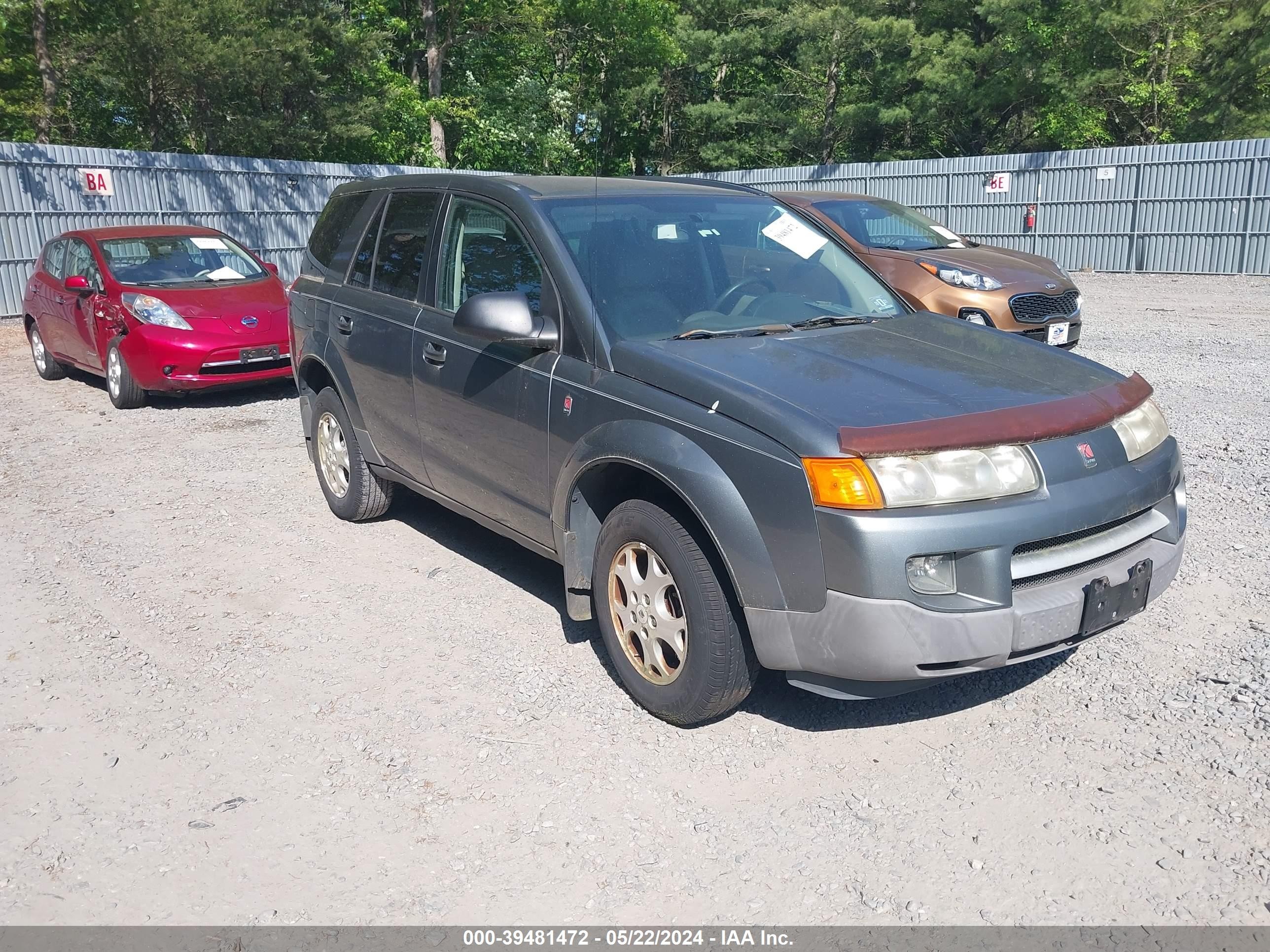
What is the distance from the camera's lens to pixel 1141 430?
366cm

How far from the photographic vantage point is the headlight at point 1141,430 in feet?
11.7

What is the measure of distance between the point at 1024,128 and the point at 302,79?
23372mm

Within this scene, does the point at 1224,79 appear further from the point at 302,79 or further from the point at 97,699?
the point at 97,699

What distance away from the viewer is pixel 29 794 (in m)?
3.42

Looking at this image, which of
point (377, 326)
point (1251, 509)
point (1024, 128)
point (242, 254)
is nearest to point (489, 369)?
point (377, 326)

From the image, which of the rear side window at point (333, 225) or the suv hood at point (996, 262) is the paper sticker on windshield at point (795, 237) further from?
the suv hood at point (996, 262)

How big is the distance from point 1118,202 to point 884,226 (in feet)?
40.2

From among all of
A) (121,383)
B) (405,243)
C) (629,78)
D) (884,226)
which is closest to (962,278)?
(884,226)

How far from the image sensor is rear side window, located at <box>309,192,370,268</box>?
5.84 metres

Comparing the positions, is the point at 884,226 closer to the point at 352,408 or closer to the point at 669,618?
the point at 352,408

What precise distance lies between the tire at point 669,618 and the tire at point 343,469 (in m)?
2.27

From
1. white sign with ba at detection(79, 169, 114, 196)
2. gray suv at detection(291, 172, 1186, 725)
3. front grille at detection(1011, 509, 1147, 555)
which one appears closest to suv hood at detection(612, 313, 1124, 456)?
gray suv at detection(291, 172, 1186, 725)

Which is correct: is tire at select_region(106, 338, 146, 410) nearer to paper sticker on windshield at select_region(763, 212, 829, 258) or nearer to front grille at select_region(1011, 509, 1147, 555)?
paper sticker on windshield at select_region(763, 212, 829, 258)

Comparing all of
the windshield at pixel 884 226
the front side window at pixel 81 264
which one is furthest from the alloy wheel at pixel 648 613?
the front side window at pixel 81 264
